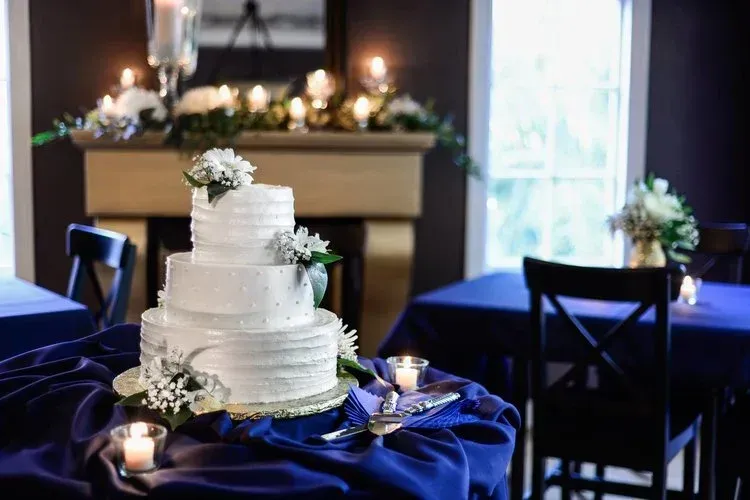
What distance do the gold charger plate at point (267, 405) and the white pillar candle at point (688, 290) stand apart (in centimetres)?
171

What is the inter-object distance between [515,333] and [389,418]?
1.38m

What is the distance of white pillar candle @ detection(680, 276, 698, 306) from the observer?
2.96 meters

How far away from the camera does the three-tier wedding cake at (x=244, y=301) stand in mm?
1501

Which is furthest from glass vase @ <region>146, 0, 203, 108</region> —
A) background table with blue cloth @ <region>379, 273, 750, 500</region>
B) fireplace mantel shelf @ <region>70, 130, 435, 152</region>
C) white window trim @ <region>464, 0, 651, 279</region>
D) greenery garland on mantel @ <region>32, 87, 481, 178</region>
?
white window trim @ <region>464, 0, 651, 279</region>

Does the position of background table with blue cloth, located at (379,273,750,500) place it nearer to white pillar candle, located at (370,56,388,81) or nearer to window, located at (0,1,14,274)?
white pillar candle, located at (370,56,388,81)

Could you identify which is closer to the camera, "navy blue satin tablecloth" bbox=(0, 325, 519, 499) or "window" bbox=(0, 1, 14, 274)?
"navy blue satin tablecloth" bbox=(0, 325, 519, 499)

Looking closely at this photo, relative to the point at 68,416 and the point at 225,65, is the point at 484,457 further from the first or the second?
the point at 225,65

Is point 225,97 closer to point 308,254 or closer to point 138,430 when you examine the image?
point 308,254

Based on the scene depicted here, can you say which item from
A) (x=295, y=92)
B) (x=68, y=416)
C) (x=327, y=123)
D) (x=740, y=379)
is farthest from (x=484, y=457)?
(x=295, y=92)

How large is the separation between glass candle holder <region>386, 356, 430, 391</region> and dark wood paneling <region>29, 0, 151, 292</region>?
3.05 metres

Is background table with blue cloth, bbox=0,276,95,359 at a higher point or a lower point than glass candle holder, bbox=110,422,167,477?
lower

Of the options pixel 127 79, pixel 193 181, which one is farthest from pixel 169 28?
pixel 193 181

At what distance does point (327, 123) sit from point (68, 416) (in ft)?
9.57

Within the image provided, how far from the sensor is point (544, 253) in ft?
15.5
